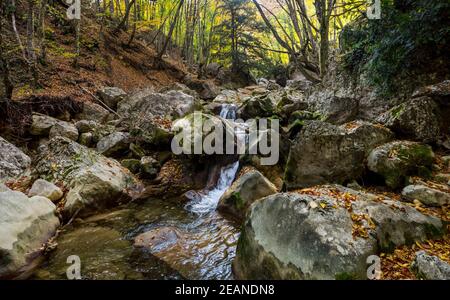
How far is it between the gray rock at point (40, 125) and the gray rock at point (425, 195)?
1001 centimetres

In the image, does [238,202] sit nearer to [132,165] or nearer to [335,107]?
[132,165]

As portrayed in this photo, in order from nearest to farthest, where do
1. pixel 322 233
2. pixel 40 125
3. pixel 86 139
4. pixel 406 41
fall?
pixel 322 233 → pixel 406 41 → pixel 40 125 → pixel 86 139

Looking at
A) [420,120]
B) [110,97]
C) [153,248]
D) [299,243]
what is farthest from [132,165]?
[420,120]

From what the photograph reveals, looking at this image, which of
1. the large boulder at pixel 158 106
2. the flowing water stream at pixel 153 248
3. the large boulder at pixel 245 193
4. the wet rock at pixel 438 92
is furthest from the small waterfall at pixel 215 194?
the wet rock at pixel 438 92

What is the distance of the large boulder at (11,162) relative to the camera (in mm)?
6406

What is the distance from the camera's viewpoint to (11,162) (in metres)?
6.66

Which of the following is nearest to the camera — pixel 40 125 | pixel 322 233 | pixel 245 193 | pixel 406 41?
pixel 322 233

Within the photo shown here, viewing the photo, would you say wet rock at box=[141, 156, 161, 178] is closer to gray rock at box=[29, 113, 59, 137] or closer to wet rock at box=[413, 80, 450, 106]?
gray rock at box=[29, 113, 59, 137]

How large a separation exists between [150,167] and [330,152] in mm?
5446

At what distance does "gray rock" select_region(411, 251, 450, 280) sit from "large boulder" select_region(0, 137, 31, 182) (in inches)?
315

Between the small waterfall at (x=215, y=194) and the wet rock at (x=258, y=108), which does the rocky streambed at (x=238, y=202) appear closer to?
the small waterfall at (x=215, y=194)
